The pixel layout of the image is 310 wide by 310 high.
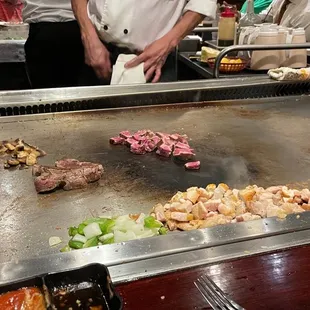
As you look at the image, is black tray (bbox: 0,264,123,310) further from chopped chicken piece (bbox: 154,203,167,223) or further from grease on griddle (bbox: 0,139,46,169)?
grease on griddle (bbox: 0,139,46,169)

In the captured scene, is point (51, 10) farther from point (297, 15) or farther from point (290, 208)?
point (290, 208)

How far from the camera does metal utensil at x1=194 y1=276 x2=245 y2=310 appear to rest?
1.04m

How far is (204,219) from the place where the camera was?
1.52 metres

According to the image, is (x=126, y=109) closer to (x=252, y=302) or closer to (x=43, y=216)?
(x=43, y=216)

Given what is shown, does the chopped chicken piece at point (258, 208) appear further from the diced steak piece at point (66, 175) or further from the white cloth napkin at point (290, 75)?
the white cloth napkin at point (290, 75)

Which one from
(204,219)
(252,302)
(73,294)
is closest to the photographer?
(73,294)

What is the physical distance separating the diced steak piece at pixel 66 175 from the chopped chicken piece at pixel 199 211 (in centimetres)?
47

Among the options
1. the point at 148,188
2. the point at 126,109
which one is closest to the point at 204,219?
the point at 148,188

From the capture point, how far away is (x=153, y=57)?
279cm

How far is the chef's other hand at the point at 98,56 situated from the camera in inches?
111

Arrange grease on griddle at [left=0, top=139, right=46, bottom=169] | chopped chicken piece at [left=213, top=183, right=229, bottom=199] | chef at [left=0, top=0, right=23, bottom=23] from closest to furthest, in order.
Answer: chopped chicken piece at [left=213, top=183, right=229, bottom=199]
grease on griddle at [left=0, top=139, right=46, bottom=169]
chef at [left=0, top=0, right=23, bottom=23]

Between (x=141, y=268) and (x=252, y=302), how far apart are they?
0.91 ft

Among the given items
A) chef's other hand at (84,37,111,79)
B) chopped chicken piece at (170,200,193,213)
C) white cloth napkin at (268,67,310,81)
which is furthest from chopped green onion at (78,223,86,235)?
white cloth napkin at (268,67,310,81)

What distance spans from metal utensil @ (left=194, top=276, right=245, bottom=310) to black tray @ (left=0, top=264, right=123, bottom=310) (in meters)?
0.25
